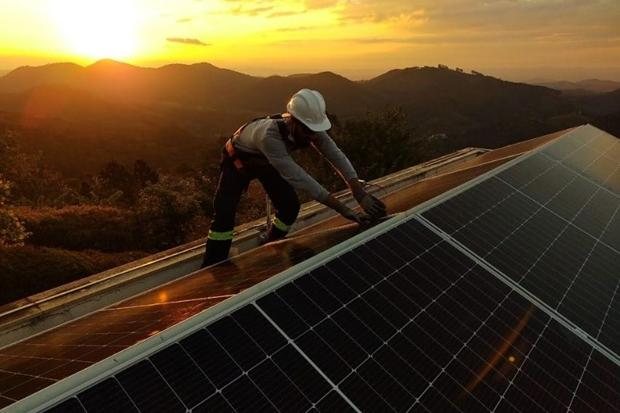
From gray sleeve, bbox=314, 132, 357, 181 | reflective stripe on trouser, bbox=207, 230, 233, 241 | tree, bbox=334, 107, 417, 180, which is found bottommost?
tree, bbox=334, 107, 417, 180

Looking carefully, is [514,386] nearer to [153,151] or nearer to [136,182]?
[136,182]

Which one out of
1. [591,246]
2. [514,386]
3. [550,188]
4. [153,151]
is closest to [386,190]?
[550,188]

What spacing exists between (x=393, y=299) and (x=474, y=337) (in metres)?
1.02

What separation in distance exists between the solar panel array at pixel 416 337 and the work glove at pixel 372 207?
0.57 meters

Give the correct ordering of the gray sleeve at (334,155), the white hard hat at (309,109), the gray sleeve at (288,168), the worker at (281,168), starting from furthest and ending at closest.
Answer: the gray sleeve at (334,155) → the white hard hat at (309,109) → the worker at (281,168) → the gray sleeve at (288,168)

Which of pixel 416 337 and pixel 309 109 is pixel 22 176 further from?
pixel 416 337

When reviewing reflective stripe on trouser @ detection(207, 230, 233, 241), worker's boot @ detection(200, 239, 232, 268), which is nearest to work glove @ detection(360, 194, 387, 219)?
reflective stripe on trouser @ detection(207, 230, 233, 241)

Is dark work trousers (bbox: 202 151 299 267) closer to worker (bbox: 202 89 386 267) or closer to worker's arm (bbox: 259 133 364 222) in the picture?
worker (bbox: 202 89 386 267)

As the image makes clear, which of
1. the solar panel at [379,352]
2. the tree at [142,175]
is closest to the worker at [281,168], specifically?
the solar panel at [379,352]

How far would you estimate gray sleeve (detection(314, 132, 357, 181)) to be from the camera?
811cm

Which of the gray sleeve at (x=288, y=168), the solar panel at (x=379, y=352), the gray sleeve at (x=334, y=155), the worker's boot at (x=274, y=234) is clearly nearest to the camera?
the solar panel at (x=379, y=352)

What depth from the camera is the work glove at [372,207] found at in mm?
7688

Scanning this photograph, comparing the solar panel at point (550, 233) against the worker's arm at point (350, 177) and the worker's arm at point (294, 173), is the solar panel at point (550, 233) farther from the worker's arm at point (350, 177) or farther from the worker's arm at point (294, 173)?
the worker's arm at point (294, 173)

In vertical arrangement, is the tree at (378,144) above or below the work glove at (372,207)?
below
